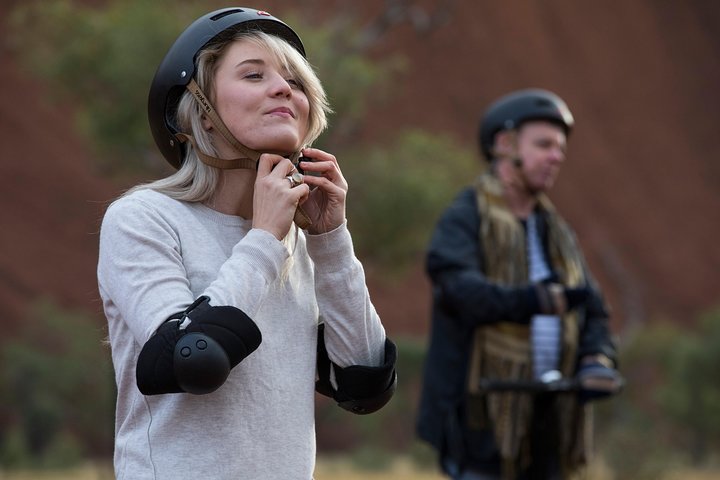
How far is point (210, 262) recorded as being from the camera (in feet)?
8.63

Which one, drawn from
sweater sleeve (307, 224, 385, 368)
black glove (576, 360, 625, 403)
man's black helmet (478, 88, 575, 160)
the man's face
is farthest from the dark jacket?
sweater sleeve (307, 224, 385, 368)

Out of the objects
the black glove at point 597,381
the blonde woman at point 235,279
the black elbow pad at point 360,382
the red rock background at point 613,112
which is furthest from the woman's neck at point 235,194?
the red rock background at point 613,112

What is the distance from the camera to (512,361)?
5.28 meters

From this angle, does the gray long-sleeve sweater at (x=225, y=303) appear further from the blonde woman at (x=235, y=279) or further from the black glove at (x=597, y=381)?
the black glove at (x=597, y=381)

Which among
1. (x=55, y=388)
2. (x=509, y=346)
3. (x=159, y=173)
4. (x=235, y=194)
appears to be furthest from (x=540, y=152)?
(x=55, y=388)

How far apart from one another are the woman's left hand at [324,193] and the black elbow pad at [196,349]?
39cm

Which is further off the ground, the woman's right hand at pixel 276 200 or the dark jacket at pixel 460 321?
the woman's right hand at pixel 276 200

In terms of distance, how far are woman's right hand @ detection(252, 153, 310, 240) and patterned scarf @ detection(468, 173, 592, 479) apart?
9.08ft

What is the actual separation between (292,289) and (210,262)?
21cm

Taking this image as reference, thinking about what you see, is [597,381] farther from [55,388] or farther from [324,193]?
[55,388]

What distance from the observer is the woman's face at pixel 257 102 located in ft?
9.05

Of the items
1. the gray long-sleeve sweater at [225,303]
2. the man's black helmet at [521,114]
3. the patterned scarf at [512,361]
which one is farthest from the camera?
the man's black helmet at [521,114]

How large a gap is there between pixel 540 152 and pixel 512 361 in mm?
1014

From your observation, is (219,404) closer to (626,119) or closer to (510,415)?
(510,415)
